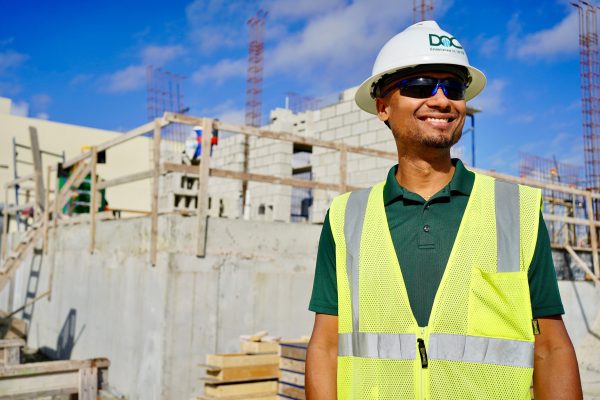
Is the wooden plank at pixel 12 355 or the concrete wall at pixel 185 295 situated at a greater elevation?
the concrete wall at pixel 185 295

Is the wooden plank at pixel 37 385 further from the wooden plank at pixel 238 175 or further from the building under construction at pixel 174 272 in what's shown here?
the wooden plank at pixel 238 175

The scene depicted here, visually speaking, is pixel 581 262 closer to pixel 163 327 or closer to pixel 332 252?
pixel 163 327

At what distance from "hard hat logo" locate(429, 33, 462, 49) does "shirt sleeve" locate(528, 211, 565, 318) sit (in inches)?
27.9

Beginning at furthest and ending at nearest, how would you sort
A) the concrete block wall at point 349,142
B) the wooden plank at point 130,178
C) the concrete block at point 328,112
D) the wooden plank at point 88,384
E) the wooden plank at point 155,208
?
the concrete block at point 328,112, the concrete block wall at point 349,142, the wooden plank at point 130,178, the wooden plank at point 155,208, the wooden plank at point 88,384

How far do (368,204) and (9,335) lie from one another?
10.2 metres

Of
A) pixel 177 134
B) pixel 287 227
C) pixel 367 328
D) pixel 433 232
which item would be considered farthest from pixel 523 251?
pixel 177 134

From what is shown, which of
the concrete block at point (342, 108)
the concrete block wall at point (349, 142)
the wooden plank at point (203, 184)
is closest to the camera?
the wooden plank at point (203, 184)

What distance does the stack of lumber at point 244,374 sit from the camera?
6.02 meters

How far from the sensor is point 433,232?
1816 mm

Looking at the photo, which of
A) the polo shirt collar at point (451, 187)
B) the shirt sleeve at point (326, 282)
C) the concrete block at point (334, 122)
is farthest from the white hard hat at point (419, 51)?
the concrete block at point (334, 122)

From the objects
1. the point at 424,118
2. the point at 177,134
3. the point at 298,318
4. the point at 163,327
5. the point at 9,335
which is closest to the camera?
the point at 424,118

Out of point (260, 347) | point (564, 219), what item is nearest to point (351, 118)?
point (564, 219)

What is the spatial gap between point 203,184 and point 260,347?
1.99 metres

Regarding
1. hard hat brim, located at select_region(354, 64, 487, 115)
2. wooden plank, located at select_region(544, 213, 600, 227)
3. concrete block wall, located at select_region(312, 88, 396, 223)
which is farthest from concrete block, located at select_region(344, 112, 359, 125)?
hard hat brim, located at select_region(354, 64, 487, 115)
